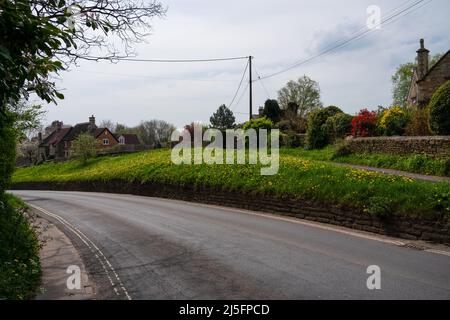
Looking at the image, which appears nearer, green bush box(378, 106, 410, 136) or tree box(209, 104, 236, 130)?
green bush box(378, 106, 410, 136)

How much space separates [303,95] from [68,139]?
1922 inches

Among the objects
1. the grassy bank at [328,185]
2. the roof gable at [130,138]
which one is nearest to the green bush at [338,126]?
the grassy bank at [328,185]

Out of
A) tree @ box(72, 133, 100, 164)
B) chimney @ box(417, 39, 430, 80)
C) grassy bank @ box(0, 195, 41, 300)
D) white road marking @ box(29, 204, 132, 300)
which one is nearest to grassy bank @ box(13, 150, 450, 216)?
white road marking @ box(29, 204, 132, 300)

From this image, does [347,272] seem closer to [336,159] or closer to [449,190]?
[449,190]

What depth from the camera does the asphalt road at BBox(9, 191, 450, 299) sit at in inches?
297

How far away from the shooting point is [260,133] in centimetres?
3528

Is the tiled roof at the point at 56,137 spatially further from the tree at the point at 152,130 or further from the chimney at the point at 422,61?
the chimney at the point at 422,61

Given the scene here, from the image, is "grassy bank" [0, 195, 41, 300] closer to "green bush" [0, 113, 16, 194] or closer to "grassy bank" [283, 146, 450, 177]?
"green bush" [0, 113, 16, 194]

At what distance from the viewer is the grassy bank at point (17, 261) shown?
712 centimetres

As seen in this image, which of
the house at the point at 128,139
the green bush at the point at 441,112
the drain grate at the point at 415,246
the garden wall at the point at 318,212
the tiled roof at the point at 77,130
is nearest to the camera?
the drain grate at the point at 415,246

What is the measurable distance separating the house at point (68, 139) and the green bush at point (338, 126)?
6830 centimetres

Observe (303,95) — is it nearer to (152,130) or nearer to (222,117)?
(222,117)

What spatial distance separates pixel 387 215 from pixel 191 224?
6039 mm

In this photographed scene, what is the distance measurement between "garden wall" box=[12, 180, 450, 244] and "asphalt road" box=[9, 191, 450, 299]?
78 centimetres
